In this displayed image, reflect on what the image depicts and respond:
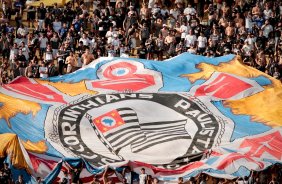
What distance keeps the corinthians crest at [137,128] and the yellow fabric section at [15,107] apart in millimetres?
517

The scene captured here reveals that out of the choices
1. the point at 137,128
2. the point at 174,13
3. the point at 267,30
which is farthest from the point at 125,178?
the point at 174,13

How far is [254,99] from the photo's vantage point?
37188 millimetres

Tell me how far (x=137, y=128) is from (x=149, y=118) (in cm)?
64

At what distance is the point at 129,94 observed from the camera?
121 feet

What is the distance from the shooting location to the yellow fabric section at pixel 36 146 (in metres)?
33.4

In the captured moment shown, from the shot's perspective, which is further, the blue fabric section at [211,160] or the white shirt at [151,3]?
the white shirt at [151,3]

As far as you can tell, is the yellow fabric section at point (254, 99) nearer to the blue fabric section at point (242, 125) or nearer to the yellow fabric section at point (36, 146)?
the blue fabric section at point (242, 125)

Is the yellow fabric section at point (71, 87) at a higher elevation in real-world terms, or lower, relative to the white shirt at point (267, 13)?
lower

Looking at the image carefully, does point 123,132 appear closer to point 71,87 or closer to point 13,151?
point 71,87

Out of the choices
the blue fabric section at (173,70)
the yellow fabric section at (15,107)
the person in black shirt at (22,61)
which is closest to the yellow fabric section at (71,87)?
the blue fabric section at (173,70)

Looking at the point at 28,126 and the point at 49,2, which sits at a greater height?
the point at 49,2

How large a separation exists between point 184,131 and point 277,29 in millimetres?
10470

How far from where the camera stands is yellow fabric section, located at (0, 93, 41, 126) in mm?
35125

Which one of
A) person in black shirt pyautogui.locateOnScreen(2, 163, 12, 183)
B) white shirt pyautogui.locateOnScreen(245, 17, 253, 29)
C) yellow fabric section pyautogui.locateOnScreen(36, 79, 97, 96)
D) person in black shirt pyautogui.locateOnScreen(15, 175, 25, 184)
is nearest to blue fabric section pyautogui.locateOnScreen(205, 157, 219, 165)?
person in black shirt pyautogui.locateOnScreen(15, 175, 25, 184)
